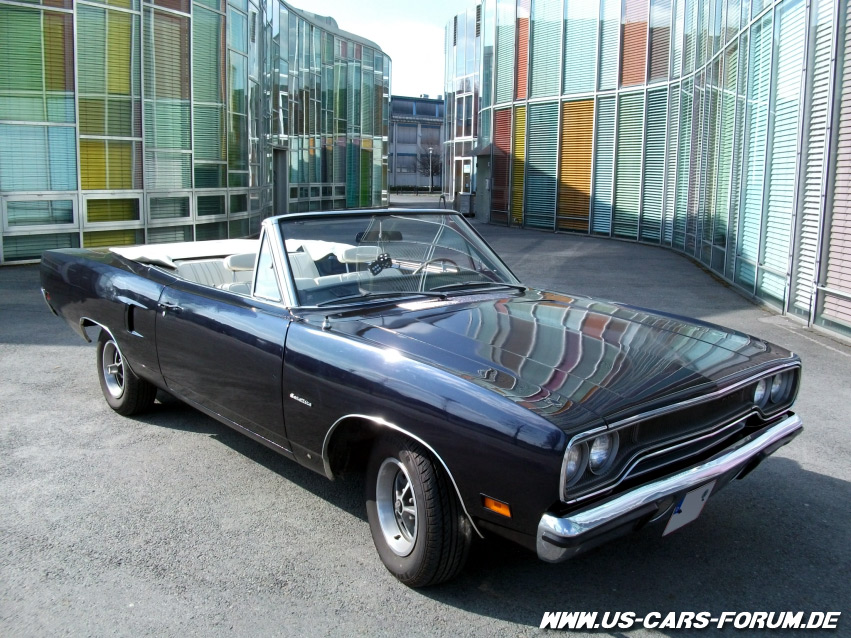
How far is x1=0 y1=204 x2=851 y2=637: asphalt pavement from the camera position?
3.04 m

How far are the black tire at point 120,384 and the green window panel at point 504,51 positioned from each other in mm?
21440

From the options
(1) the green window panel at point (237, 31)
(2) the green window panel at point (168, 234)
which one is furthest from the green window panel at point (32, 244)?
(1) the green window panel at point (237, 31)

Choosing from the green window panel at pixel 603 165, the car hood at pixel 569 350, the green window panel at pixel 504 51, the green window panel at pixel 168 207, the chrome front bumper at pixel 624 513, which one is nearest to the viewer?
the chrome front bumper at pixel 624 513

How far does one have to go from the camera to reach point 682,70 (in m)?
18.7

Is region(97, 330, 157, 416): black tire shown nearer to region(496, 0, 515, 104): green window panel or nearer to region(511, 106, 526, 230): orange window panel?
region(511, 106, 526, 230): orange window panel

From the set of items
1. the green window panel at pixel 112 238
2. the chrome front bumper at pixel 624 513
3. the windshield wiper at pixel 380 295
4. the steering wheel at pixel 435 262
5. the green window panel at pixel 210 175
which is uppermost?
the green window panel at pixel 210 175

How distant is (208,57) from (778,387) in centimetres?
1402

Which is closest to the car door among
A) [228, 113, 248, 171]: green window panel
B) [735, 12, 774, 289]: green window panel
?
[735, 12, 774, 289]: green window panel

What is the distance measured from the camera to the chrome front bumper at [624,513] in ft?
8.64

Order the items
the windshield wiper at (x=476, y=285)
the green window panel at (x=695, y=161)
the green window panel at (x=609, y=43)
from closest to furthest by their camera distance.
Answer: the windshield wiper at (x=476, y=285), the green window panel at (x=695, y=161), the green window panel at (x=609, y=43)

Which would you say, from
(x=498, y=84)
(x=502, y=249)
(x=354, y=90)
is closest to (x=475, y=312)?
(x=502, y=249)

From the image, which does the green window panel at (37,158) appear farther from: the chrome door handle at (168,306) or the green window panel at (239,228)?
the chrome door handle at (168,306)

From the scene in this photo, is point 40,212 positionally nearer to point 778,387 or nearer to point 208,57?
point 208,57

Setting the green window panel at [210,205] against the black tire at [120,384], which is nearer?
the black tire at [120,384]
